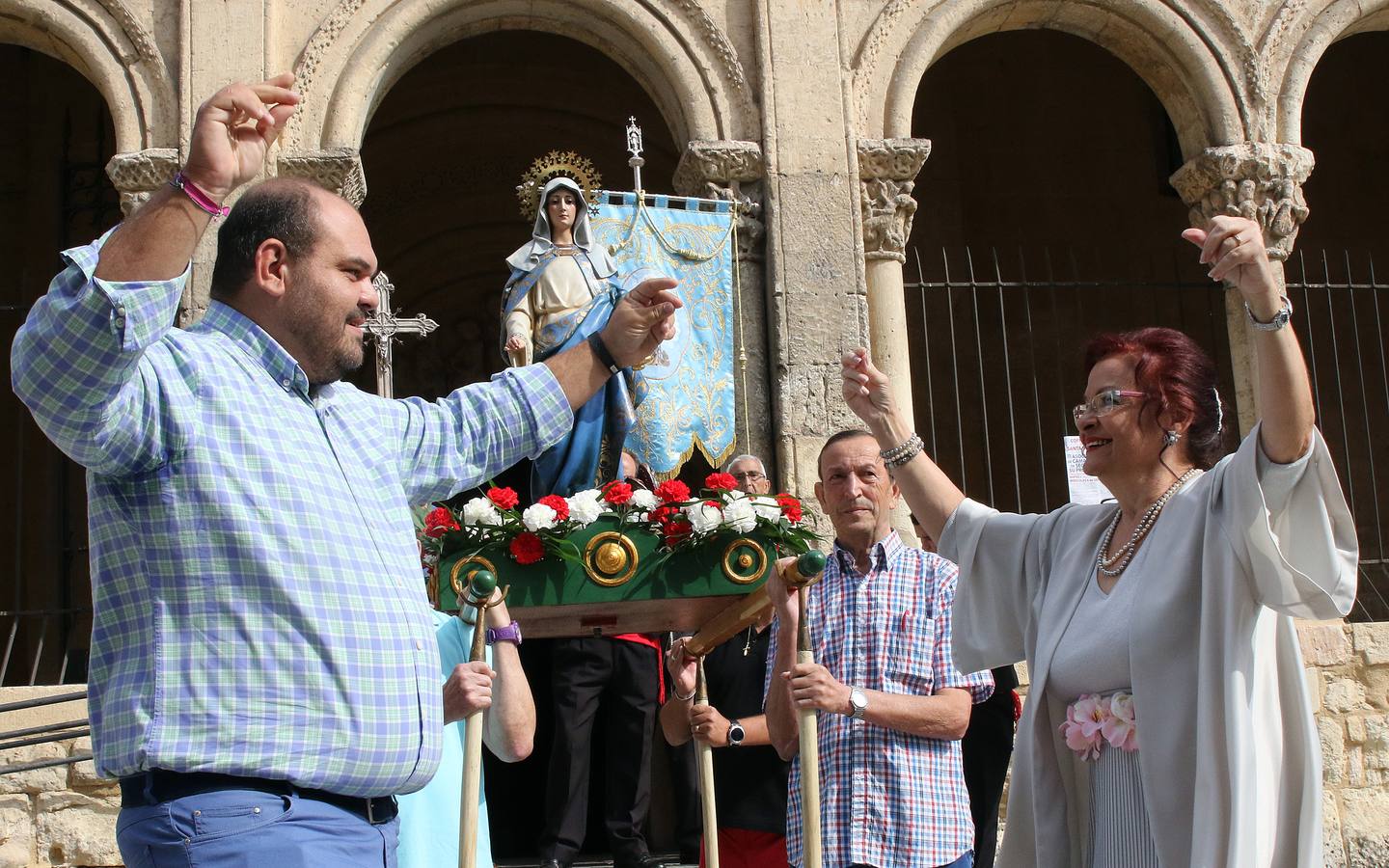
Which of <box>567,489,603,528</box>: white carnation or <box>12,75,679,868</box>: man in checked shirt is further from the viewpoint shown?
<box>567,489,603,528</box>: white carnation

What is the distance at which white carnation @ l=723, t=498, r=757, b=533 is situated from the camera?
4.79 m

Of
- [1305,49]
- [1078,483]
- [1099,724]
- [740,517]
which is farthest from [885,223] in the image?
[1099,724]

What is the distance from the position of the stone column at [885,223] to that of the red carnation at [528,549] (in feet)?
12.9

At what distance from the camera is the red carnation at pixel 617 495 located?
5.00 metres

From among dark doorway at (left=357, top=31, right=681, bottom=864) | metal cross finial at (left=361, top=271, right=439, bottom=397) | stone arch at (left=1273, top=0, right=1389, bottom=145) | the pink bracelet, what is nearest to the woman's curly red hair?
the pink bracelet

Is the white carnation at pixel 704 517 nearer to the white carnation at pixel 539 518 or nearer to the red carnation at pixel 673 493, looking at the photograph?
the red carnation at pixel 673 493

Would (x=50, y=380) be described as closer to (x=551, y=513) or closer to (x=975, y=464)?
(x=551, y=513)

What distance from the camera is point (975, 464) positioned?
12555 mm

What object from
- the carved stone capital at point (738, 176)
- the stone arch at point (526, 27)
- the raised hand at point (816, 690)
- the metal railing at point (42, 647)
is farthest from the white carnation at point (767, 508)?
the metal railing at point (42, 647)

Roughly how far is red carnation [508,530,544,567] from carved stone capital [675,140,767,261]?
374 centimetres

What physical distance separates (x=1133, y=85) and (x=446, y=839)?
443 inches

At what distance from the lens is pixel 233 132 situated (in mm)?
2426

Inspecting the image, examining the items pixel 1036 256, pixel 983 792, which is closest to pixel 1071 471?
pixel 983 792

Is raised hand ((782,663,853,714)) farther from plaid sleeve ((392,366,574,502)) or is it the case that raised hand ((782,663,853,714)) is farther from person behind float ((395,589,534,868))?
plaid sleeve ((392,366,574,502))
